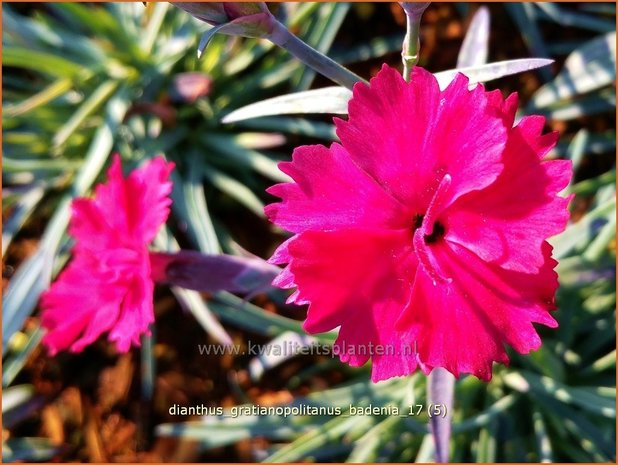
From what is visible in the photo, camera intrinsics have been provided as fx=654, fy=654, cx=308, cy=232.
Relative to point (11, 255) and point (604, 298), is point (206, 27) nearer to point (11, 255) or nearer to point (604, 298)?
point (11, 255)

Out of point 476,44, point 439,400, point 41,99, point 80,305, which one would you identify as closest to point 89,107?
point 41,99

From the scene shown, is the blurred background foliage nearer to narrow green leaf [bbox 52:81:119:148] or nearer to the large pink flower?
narrow green leaf [bbox 52:81:119:148]

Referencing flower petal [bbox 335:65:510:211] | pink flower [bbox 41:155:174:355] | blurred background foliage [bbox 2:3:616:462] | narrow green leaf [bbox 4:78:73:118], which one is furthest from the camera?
narrow green leaf [bbox 4:78:73:118]

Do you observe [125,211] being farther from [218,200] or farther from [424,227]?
[218,200]

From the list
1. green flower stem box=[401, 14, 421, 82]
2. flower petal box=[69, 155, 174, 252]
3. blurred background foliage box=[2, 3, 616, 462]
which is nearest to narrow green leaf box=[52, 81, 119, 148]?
blurred background foliage box=[2, 3, 616, 462]

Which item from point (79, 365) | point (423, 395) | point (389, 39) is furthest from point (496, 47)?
point (79, 365)

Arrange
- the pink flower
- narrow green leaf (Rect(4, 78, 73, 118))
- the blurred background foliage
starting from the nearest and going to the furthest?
the pink flower, the blurred background foliage, narrow green leaf (Rect(4, 78, 73, 118))
